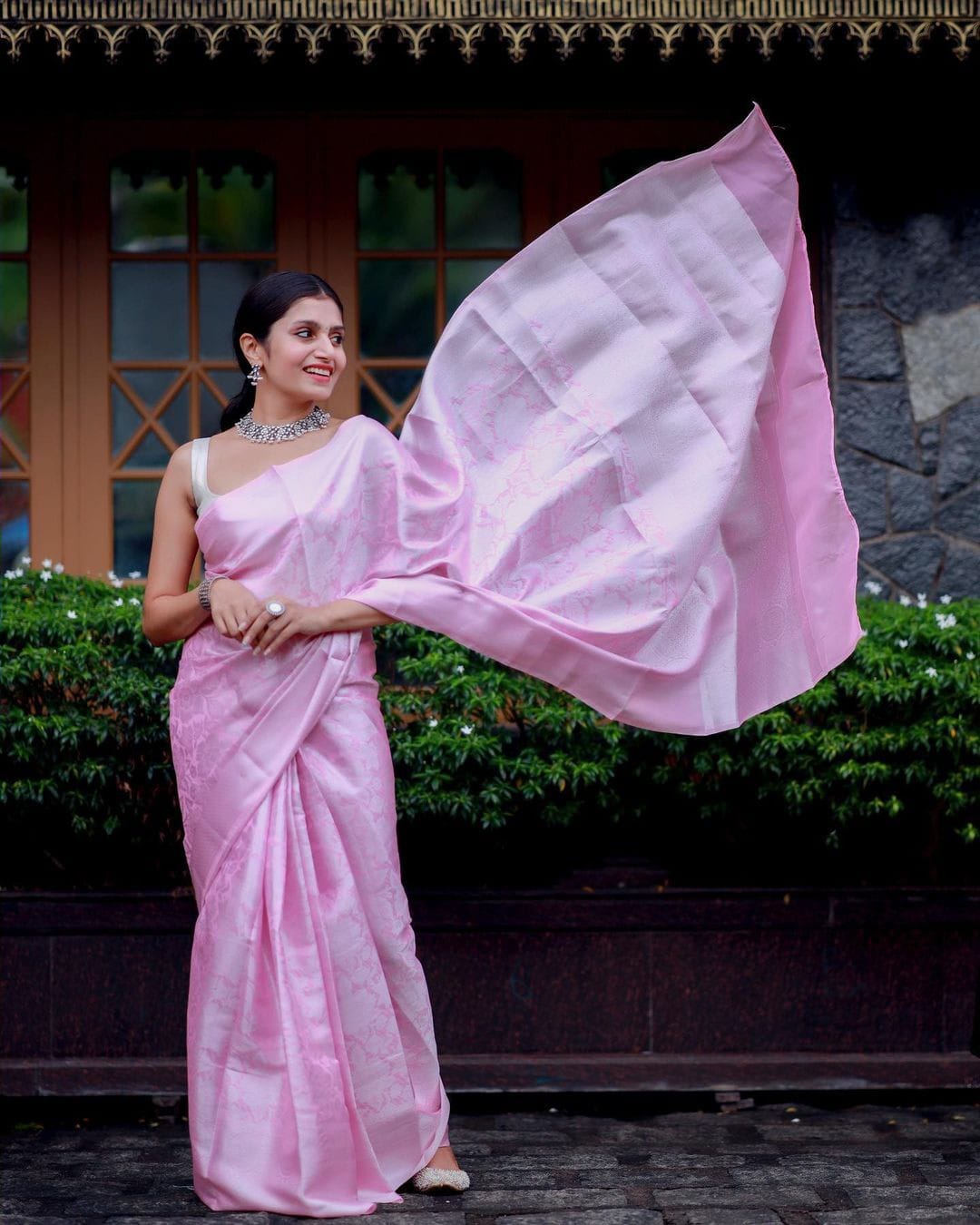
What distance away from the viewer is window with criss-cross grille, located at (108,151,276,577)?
618 centimetres

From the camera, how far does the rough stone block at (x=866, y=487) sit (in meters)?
5.92

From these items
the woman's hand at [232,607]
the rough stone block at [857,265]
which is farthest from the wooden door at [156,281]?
the woman's hand at [232,607]

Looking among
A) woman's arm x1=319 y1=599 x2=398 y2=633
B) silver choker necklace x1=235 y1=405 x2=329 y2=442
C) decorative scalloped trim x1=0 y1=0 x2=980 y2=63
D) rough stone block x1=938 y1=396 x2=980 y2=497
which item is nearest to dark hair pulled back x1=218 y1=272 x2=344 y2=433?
silver choker necklace x1=235 y1=405 x2=329 y2=442

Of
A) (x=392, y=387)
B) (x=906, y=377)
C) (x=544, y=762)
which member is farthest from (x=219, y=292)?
(x=906, y=377)

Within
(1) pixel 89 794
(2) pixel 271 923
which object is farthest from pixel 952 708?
(1) pixel 89 794

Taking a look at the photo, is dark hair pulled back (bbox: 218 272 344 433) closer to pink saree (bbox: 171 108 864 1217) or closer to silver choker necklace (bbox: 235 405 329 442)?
silver choker necklace (bbox: 235 405 329 442)

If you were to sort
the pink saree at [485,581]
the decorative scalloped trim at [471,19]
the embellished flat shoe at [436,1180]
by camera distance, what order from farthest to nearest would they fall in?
the decorative scalloped trim at [471,19], the embellished flat shoe at [436,1180], the pink saree at [485,581]

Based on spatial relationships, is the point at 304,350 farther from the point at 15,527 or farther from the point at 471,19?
the point at 15,527

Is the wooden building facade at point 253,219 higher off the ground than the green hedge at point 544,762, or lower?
higher

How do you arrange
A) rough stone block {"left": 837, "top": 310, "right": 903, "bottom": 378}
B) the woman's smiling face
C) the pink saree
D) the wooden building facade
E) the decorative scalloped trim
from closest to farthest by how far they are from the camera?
the pink saree < the woman's smiling face < the decorative scalloped trim < rough stone block {"left": 837, "top": 310, "right": 903, "bottom": 378} < the wooden building facade

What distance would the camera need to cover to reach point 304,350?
3699mm

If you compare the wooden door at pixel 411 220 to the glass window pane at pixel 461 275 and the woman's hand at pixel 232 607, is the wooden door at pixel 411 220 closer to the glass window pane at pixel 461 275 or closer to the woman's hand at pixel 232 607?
the glass window pane at pixel 461 275

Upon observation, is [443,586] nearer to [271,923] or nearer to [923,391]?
[271,923]

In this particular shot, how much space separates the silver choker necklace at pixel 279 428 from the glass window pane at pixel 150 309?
99.6 inches
